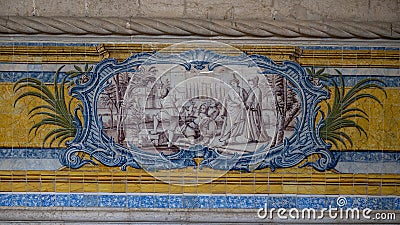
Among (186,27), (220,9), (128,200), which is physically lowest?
Result: (128,200)

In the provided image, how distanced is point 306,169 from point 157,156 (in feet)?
2.62

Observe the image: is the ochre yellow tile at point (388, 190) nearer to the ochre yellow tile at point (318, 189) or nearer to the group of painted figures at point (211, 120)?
the ochre yellow tile at point (318, 189)

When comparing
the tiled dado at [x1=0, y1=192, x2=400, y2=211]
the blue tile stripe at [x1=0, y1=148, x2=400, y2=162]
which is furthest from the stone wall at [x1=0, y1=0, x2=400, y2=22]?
the tiled dado at [x1=0, y1=192, x2=400, y2=211]

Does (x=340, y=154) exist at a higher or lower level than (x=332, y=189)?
higher

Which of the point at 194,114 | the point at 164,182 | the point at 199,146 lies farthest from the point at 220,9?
the point at 164,182

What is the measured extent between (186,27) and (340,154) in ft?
3.51

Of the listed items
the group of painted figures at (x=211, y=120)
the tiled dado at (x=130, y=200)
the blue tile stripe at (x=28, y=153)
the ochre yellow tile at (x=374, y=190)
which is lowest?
the tiled dado at (x=130, y=200)

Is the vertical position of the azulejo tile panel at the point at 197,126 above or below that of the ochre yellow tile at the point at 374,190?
above

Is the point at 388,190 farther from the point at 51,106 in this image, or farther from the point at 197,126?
the point at 51,106

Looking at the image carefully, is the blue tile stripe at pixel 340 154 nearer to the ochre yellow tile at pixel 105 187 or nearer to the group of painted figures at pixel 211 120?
the ochre yellow tile at pixel 105 187

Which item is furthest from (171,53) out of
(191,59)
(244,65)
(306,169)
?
(306,169)

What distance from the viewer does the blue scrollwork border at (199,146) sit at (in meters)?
3.57

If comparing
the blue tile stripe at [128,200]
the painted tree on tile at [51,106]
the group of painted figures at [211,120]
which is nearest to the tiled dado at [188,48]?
the painted tree on tile at [51,106]

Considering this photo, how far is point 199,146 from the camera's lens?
3574mm
